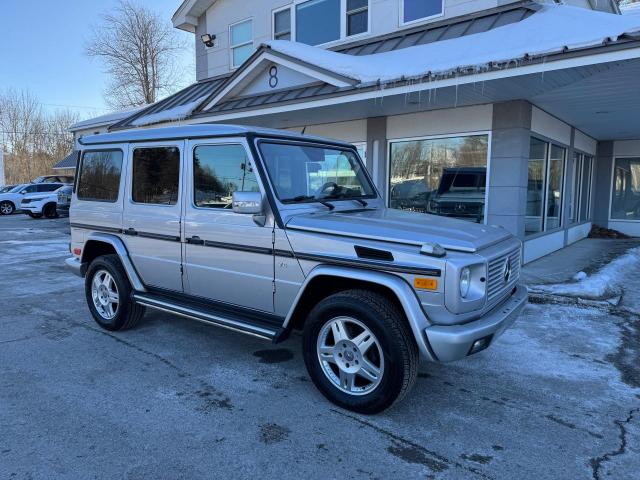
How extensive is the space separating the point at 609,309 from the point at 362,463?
5.04m

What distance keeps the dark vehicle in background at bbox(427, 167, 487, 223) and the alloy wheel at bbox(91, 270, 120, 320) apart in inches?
243

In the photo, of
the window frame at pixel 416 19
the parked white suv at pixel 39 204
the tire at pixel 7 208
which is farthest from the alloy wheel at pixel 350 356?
the tire at pixel 7 208

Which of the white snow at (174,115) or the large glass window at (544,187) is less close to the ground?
the white snow at (174,115)

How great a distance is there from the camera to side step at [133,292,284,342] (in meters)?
3.83

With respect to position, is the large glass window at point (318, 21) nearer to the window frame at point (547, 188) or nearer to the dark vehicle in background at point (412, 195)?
the dark vehicle in background at point (412, 195)

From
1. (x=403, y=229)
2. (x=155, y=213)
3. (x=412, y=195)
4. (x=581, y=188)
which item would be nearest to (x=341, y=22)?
(x=412, y=195)

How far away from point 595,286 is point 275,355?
5.15 m

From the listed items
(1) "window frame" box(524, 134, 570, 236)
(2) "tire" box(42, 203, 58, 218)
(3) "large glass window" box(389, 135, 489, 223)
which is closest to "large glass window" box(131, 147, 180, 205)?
(3) "large glass window" box(389, 135, 489, 223)

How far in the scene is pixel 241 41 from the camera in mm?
13633

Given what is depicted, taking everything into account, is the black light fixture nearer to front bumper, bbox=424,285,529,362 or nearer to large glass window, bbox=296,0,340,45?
large glass window, bbox=296,0,340,45

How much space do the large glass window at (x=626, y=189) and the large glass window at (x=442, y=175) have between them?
8179 millimetres

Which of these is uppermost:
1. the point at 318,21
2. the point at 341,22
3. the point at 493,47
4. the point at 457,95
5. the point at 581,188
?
the point at 318,21

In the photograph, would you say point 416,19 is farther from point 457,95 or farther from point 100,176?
point 100,176

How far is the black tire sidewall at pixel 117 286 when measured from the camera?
16.6 feet
